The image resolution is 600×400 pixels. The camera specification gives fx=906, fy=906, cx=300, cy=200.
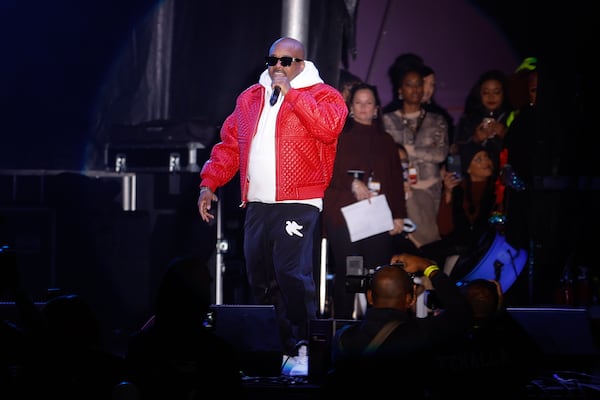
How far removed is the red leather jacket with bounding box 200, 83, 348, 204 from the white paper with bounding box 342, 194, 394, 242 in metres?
0.99

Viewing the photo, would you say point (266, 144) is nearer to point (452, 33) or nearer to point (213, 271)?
point (213, 271)

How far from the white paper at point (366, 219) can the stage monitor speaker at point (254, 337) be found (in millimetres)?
1752

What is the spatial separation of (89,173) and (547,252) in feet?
12.1

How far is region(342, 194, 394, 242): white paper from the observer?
21.6ft

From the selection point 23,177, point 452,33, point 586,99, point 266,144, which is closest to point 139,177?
point 23,177

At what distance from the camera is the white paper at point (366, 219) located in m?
6.58

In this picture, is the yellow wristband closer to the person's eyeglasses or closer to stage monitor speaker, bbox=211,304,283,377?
stage monitor speaker, bbox=211,304,283,377

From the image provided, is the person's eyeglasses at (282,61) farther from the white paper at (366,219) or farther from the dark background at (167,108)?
the dark background at (167,108)

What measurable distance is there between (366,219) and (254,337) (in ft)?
6.56

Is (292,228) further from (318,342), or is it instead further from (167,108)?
(167,108)

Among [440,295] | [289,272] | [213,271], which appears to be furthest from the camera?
[213,271]

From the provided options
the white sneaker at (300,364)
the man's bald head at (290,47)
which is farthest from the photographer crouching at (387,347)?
the man's bald head at (290,47)

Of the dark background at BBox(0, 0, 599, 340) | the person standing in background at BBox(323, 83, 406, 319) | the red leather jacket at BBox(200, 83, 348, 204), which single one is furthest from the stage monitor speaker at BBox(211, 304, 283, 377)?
the dark background at BBox(0, 0, 599, 340)

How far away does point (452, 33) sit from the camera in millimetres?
7988
